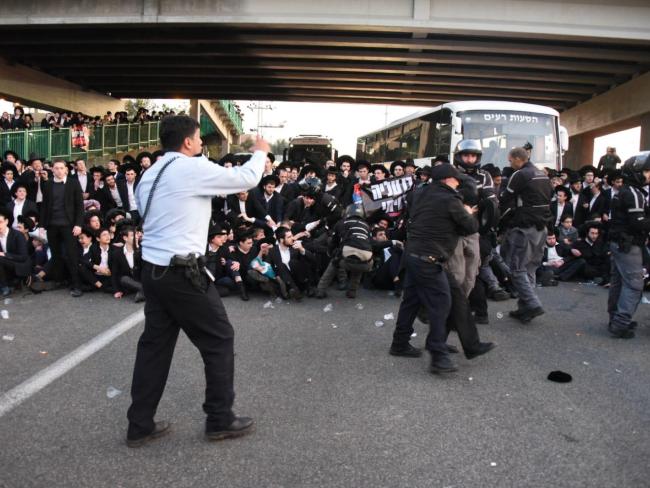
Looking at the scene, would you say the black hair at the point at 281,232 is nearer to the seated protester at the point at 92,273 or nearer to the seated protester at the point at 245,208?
the seated protester at the point at 245,208

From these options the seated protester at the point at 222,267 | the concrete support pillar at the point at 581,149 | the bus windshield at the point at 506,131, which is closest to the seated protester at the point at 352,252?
the seated protester at the point at 222,267

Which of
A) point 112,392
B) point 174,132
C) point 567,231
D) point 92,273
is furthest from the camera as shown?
point 567,231

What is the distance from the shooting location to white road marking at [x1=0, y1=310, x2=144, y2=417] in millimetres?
4219

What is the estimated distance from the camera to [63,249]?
847 centimetres

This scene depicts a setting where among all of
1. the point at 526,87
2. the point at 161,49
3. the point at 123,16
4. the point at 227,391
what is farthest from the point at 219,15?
the point at 227,391

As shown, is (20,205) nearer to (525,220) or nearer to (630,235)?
(525,220)

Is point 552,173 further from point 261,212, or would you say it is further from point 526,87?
point 526,87

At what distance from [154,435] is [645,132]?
25.1 metres

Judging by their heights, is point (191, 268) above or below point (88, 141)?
below

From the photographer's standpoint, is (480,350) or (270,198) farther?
(270,198)

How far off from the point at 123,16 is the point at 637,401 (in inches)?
777

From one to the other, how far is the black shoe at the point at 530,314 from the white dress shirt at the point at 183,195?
4.23 meters

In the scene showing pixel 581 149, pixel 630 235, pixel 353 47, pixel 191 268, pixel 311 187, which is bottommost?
pixel 191 268

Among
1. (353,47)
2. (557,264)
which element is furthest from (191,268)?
(353,47)
